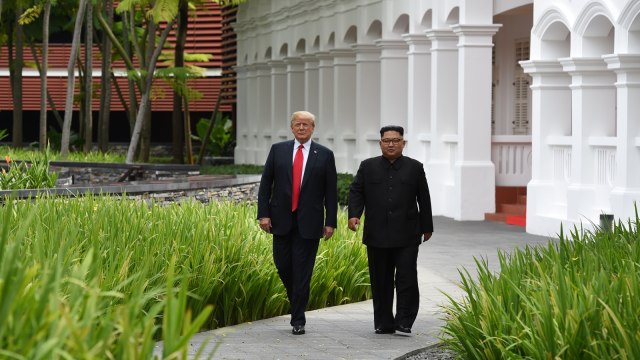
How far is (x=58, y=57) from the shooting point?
63.5m

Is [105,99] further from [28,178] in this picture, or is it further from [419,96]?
[28,178]

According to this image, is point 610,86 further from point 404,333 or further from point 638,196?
point 404,333

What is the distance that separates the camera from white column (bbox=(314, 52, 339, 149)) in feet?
130

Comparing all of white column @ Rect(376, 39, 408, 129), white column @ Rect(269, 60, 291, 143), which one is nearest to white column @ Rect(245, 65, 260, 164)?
white column @ Rect(269, 60, 291, 143)

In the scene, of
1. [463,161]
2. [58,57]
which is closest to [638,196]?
[463,161]

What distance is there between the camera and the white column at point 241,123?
50.7 m

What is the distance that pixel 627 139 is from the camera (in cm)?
2147

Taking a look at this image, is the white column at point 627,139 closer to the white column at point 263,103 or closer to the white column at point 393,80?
the white column at point 393,80

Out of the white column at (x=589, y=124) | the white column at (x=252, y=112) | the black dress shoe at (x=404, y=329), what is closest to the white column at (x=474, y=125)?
the white column at (x=589, y=124)

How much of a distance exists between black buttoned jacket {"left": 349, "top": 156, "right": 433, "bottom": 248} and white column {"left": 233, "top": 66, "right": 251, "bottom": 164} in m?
38.2

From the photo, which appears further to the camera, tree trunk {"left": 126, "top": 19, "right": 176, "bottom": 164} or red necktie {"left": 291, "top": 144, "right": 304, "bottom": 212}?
tree trunk {"left": 126, "top": 19, "right": 176, "bottom": 164}

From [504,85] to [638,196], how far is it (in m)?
12.6

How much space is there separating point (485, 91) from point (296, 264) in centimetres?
1662

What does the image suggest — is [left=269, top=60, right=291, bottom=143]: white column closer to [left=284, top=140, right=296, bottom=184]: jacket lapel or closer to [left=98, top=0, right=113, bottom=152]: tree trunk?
[left=98, top=0, right=113, bottom=152]: tree trunk
